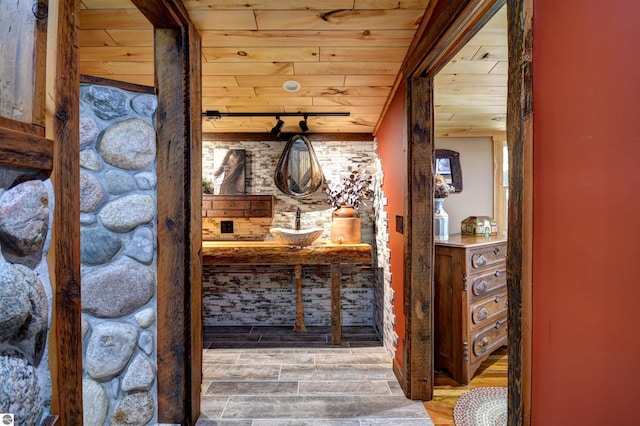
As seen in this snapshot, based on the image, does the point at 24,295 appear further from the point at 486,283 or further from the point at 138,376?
the point at 486,283

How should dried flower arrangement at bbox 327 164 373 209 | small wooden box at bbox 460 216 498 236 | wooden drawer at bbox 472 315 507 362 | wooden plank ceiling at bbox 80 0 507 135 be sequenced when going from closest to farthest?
wooden plank ceiling at bbox 80 0 507 135
wooden drawer at bbox 472 315 507 362
small wooden box at bbox 460 216 498 236
dried flower arrangement at bbox 327 164 373 209

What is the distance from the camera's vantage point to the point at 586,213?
69 cm

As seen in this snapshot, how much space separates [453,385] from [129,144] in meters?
2.55

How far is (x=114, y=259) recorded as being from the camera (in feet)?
4.83

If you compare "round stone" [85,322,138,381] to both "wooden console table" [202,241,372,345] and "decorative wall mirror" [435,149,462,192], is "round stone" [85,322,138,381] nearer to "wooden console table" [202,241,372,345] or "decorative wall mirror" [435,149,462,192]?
"wooden console table" [202,241,372,345]

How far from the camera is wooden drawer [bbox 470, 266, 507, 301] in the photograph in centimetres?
238

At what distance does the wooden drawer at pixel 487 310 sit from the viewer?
7.87 feet

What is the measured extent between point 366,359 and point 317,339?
0.62 metres

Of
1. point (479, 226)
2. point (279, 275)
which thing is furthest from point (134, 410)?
point (479, 226)

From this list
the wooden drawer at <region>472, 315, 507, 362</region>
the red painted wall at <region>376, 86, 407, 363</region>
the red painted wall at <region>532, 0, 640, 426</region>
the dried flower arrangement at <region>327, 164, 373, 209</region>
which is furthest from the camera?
the dried flower arrangement at <region>327, 164, 373, 209</region>

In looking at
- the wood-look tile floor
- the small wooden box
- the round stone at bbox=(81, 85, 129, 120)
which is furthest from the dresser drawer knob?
the round stone at bbox=(81, 85, 129, 120)

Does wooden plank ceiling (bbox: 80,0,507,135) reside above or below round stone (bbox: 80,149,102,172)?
above

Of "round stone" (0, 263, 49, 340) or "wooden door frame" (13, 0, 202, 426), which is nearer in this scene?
"round stone" (0, 263, 49, 340)

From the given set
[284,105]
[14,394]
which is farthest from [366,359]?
[14,394]
